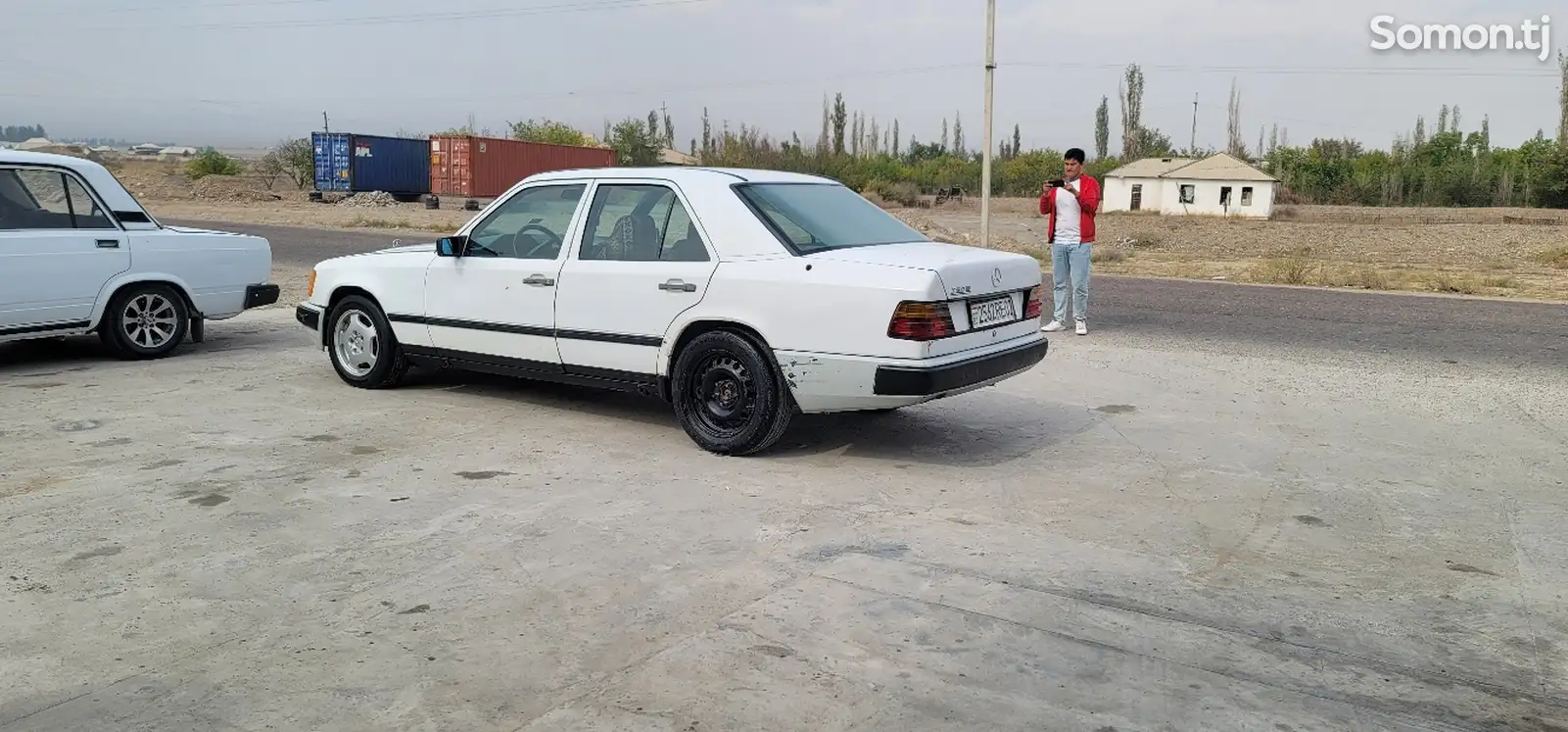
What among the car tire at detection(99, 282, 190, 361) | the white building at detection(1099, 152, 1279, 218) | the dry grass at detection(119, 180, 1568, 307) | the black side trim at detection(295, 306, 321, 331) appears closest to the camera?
the black side trim at detection(295, 306, 321, 331)

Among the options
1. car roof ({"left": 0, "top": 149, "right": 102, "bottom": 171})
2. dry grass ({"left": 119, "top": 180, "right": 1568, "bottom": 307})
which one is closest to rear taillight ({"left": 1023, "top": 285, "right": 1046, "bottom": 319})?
car roof ({"left": 0, "top": 149, "right": 102, "bottom": 171})

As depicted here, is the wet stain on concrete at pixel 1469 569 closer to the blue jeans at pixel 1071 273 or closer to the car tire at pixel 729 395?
the car tire at pixel 729 395

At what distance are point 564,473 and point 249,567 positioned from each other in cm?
191

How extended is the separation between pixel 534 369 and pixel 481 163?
49.8m

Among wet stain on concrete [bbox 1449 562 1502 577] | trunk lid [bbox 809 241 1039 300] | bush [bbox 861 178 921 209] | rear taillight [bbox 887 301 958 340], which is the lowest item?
wet stain on concrete [bbox 1449 562 1502 577]

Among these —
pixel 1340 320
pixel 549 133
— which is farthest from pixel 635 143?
pixel 1340 320

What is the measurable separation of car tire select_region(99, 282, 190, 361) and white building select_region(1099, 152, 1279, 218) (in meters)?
62.2

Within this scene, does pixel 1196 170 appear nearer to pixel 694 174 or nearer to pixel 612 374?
pixel 694 174

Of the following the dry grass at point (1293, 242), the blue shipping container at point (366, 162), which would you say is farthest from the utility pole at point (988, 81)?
the blue shipping container at point (366, 162)

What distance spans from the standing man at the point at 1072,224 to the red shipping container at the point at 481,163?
43.8 m

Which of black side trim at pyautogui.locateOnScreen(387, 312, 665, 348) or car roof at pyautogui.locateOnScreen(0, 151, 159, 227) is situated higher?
car roof at pyautogui.locateOnScreen(0, 151, 159, 227)

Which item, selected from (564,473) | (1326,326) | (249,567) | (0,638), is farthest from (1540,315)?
(0,638)

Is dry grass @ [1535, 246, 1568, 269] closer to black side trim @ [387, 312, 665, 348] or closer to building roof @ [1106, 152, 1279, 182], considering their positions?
black side trim @ [387, 312, 665, 348]

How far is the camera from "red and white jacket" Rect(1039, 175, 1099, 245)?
39.5 feet
